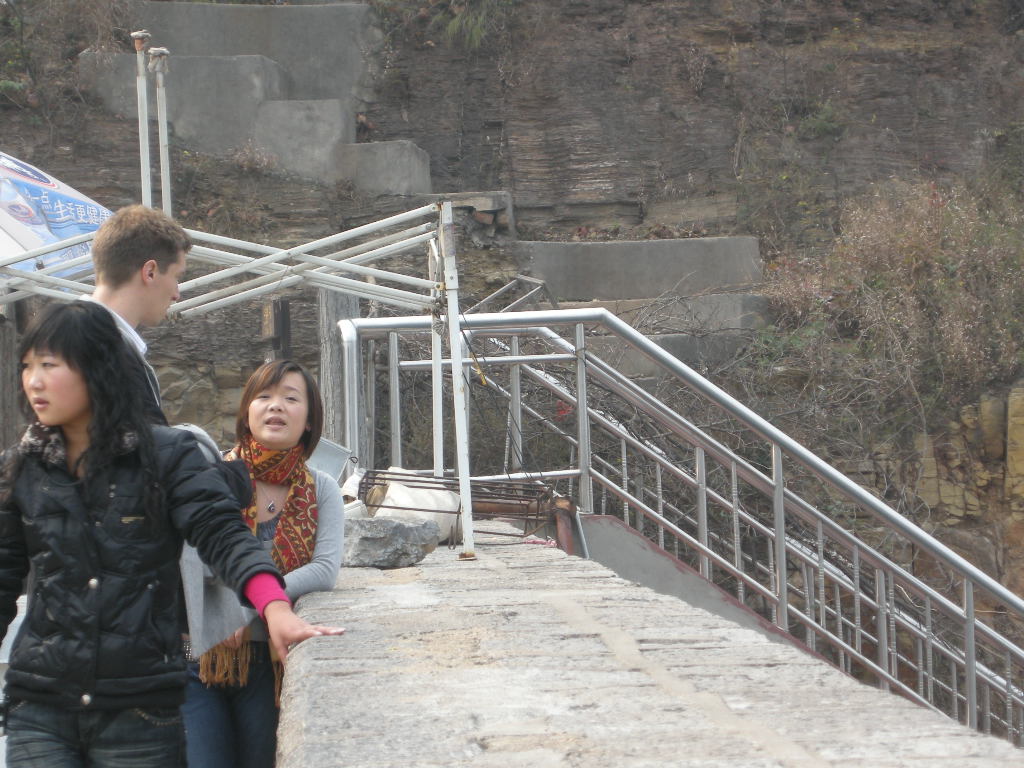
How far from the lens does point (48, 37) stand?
11.4 metres

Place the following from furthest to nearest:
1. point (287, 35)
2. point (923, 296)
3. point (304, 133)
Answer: point (287, 35), point (304, 133), point (923, 296)

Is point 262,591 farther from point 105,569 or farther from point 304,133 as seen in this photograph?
point 304,133

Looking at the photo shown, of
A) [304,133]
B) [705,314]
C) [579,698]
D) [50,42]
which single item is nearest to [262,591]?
[579,698]

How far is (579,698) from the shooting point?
1.98 metres

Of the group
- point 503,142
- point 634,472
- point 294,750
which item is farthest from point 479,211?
point 294,750

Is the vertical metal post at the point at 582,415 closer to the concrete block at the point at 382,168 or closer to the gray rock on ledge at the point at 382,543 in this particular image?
the gray rock on ledge at the point at 382,543

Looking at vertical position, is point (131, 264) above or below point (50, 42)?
below

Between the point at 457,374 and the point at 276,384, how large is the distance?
1192 millimetres

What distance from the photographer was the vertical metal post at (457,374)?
13.6 feet

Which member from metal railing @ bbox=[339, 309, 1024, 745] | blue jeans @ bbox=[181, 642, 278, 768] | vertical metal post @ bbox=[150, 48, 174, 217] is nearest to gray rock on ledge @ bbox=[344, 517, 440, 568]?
metal railing @ bbox=[339, 309, 1024, 745]

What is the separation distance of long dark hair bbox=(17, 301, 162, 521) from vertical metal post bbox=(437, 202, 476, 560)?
2.09 metres

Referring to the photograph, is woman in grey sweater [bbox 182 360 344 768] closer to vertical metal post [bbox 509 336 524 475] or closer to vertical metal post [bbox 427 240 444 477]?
vertical metal post [bbox 427 240 444 477]

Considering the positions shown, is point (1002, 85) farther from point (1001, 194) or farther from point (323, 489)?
point (323, 489)

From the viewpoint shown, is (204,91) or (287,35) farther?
(287,35)
